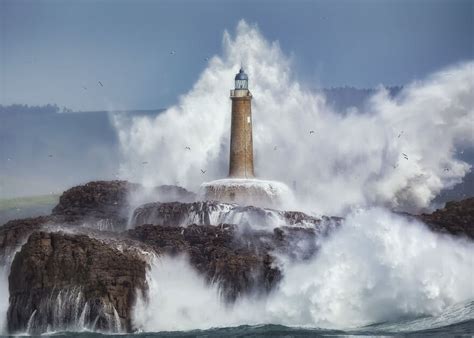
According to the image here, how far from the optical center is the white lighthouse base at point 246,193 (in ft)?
200

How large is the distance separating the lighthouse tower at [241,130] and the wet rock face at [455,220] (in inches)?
483

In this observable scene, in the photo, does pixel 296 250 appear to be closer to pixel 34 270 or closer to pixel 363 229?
pixel 363 229

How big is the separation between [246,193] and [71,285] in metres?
17.4

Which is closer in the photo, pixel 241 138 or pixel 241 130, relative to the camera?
pixel 241 130

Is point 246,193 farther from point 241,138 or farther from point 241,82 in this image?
point 241,82

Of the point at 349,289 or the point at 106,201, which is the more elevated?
the point at 106,201

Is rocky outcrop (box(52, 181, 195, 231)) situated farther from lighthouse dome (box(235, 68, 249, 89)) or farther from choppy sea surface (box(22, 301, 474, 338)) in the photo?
choppy sea surface (box(22, 301, 474, 338))

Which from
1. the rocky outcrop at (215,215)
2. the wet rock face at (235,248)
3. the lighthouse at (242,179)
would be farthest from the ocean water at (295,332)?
the lighthouse at (242,179)

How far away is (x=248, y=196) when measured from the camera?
61000 mm

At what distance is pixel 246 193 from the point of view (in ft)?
200

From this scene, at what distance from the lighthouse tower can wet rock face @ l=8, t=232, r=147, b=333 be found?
56.1 feet

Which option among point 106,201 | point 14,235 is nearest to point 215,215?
point 106,201

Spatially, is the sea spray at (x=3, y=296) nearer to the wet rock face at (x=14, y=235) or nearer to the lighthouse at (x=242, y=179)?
the wet rock face at (x=14, y=235)

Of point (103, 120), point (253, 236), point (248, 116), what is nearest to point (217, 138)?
point (248, 116)
